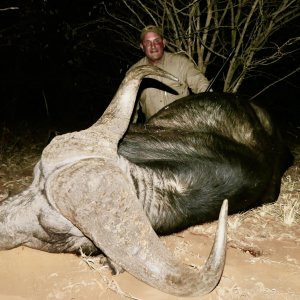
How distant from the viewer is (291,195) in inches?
203

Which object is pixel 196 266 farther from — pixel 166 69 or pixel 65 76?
pixel 65 76

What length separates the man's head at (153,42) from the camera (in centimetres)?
567

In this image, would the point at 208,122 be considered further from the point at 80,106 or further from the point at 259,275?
the point at 80,106

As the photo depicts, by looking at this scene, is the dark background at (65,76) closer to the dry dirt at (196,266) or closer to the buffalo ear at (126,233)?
the dry dirt at (196,266)

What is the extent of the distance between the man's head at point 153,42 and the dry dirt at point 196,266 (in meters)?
2.55

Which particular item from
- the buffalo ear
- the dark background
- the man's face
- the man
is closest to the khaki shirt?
the man

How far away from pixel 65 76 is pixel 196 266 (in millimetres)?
14209

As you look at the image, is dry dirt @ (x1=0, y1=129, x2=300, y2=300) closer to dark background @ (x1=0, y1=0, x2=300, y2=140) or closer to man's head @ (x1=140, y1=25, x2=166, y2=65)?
man's head @ (x1=140, y1=25, x2=166, y2=65)

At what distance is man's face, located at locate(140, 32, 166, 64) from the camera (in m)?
5.67

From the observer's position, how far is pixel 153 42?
5.70 metres

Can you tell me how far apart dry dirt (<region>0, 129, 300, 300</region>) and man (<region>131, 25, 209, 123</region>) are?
2.16m

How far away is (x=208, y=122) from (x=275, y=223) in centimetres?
124

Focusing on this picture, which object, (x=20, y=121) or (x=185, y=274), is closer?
(x=185, y=274)

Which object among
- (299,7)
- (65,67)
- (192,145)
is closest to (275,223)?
(192,145)
